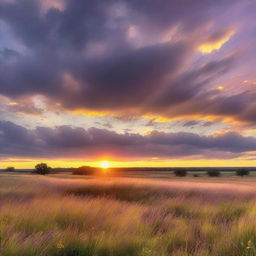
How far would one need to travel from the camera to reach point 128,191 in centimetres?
1639

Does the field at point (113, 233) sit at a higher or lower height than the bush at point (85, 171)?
lower

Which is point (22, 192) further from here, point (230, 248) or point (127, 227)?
point (230, 248)

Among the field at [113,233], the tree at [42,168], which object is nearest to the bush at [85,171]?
the tree at [42,168]

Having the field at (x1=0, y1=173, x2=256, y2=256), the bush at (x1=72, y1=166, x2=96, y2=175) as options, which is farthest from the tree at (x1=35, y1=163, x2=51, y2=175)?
the field at (x1=0, y1=173, x2=256, y2=256)

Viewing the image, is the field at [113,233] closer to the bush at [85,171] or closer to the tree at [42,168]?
the tree at [42,168]

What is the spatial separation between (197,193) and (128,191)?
12.5 feet

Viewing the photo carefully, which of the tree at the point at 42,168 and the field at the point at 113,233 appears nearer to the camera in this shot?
the field at the point at 113,233

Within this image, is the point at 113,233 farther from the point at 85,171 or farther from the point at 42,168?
the point at 85,171

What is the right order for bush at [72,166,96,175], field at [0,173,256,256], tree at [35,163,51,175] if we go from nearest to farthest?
field at [0,173,256,256], tree at [35,163,51,175], bush at [72,166,96,175]

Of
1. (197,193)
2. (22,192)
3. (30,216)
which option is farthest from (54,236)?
(197,193)

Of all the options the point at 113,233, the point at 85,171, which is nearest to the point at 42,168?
the point at 85,171

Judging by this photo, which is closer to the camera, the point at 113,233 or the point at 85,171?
the point at 113,233

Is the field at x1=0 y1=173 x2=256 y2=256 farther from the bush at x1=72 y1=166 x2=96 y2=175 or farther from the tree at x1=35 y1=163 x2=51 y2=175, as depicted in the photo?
the bush at x1=72 y1=166 x2=96 y2=175

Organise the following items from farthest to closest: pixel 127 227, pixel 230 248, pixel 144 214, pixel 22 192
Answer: pixel 22 192 < pixel 144 214 < pixel 127 227 < pixel 230 248
